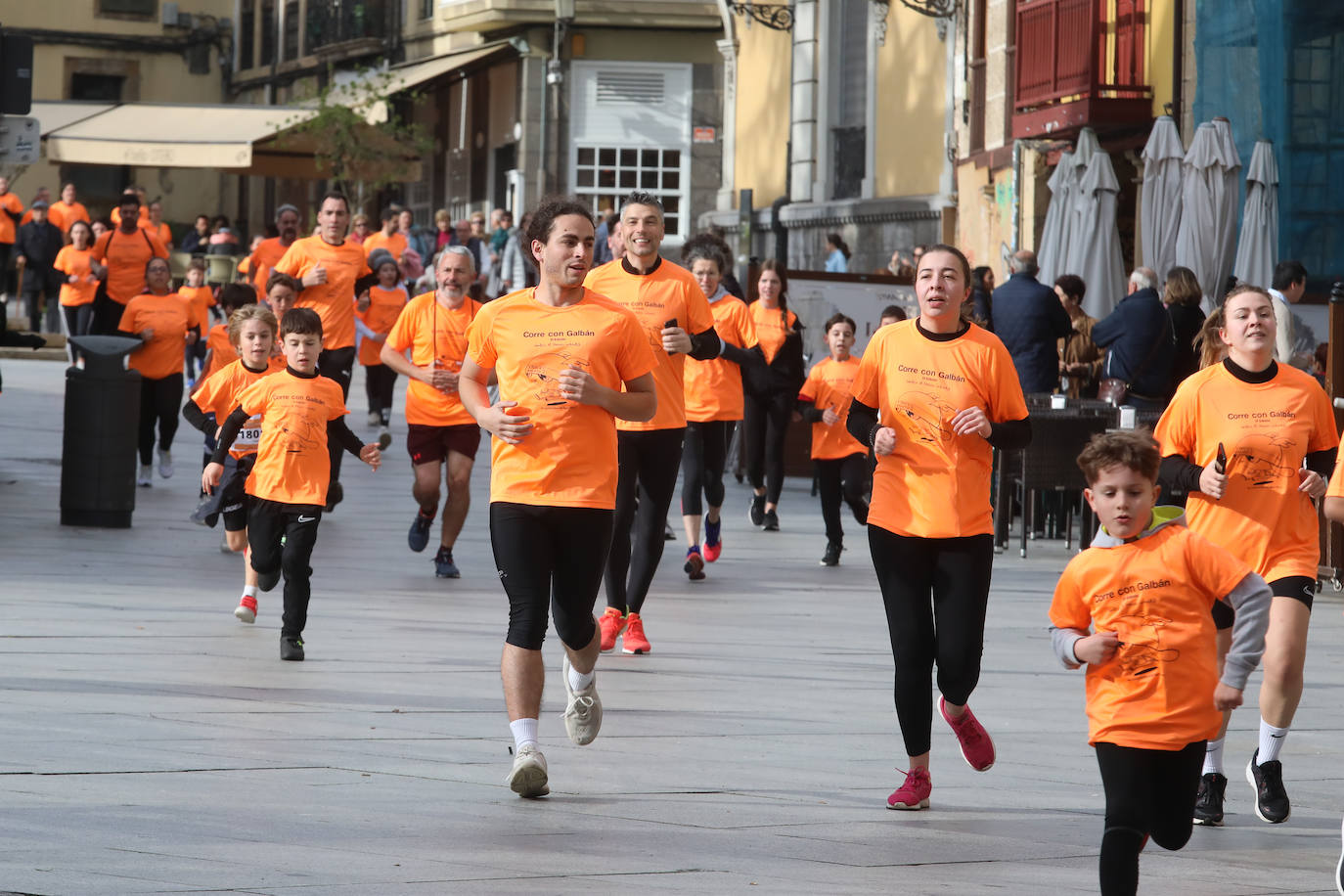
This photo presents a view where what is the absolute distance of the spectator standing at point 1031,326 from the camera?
1586 cm

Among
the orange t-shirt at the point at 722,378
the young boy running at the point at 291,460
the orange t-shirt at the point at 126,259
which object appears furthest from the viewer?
the orange t-shirt at the point at 126,259

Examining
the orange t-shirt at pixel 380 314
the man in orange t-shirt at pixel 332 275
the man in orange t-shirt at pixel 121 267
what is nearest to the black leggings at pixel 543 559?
the man in orange t-shirt at pixel 332 275

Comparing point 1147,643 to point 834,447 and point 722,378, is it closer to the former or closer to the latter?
point 722,378

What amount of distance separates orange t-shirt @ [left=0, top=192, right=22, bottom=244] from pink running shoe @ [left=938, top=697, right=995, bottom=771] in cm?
2467

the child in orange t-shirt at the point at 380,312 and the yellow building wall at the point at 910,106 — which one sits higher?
the yellow building wall at the point at 910,106

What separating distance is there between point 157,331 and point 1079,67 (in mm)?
10628

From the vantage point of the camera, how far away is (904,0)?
28.0 meters

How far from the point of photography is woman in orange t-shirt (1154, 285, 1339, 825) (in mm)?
6633

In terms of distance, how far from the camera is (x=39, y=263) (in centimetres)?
3061

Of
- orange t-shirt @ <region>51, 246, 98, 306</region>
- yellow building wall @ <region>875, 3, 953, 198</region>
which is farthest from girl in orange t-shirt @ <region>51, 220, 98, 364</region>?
yellow building wall @ <region>875, 3, 953, 198</region>

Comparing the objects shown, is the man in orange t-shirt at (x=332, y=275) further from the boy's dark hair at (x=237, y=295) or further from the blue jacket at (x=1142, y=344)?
the blue jacket at (x=1142, y=344)

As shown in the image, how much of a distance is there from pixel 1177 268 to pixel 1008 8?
11.3 metres

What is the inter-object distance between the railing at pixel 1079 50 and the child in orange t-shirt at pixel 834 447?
8.51 metres

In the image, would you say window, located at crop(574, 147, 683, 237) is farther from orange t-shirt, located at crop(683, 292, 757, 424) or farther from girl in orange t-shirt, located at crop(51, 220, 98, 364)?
orange t-shirt, located at crop(683, 292, 757, 424)
